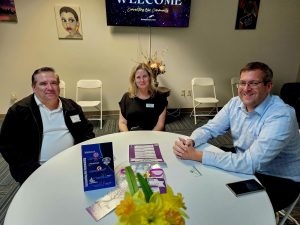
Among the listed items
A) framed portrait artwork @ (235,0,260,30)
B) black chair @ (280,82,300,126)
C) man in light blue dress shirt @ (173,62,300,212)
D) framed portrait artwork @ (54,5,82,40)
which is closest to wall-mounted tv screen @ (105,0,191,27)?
framed portrait artwork @ (54,5,82,40)

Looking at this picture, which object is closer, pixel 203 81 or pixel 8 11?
pixel 8 11

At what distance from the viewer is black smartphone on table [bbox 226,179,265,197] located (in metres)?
1.13

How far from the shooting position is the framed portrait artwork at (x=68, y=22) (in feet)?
12.2

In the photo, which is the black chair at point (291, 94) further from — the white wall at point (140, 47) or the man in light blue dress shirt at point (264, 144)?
the man in light blue dress shirt at point (264, 144)

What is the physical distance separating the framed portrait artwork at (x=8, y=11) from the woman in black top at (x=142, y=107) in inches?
106

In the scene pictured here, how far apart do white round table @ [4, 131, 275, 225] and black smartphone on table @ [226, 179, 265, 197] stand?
0.07 ft

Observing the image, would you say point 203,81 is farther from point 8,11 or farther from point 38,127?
point 8,11

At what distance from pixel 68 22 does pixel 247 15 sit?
10.7ft

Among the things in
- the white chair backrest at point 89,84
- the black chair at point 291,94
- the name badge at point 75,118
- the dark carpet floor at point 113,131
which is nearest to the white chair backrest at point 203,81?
the dark carpet floor at point 113,131

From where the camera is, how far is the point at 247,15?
13.8 feet

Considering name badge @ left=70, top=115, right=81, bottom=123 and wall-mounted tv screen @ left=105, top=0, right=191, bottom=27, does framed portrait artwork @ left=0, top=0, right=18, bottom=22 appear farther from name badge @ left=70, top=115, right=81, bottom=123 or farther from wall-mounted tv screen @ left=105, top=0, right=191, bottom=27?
name badge @ left=70, top=115, right=81, bottom=123

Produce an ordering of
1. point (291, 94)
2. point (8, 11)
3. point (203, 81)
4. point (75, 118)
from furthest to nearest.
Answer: point (203, 81) → point (291, 94) → point (8, 11) → point (75, 118)

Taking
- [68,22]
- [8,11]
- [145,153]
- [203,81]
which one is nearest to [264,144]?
[145,153]

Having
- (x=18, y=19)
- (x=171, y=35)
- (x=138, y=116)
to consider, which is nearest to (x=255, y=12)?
(x=171, y=35)
